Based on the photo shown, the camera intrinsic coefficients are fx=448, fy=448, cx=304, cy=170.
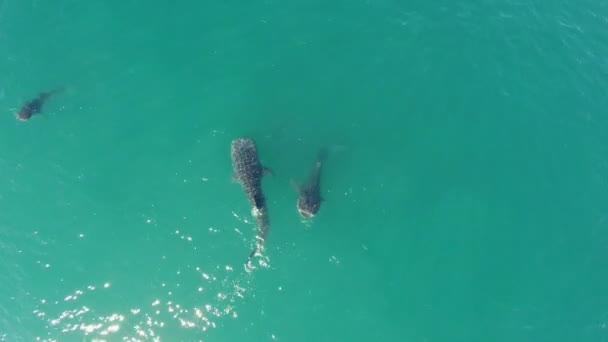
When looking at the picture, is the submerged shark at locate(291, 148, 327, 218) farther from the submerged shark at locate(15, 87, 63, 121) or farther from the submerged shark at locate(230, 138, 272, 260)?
the submerged shark at locate(15, 87, 63, 121)

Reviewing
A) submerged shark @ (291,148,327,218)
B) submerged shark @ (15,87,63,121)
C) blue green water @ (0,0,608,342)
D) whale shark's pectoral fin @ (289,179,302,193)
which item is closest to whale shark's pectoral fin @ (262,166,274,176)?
blue green water @ (0,0,608,342)

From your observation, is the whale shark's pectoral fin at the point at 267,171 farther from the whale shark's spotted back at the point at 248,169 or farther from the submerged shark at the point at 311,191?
the submerged shark at the point at 311,191

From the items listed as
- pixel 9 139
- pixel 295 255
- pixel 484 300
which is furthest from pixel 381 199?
pixel 9 139

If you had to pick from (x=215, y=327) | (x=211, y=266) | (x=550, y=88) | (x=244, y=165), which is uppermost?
(x=550, y=88)

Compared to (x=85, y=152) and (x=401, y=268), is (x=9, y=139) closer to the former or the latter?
(x=85, y=152)

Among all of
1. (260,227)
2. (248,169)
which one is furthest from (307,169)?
(260,227)

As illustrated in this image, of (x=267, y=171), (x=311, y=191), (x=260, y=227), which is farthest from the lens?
(x=267, y=171)

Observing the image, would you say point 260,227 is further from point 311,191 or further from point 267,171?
point 311,191
